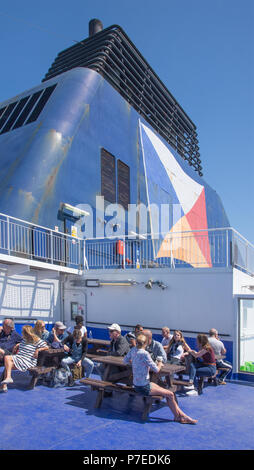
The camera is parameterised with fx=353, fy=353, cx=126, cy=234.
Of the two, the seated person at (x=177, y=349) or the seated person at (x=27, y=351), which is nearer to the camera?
the seated person at (x=27, y=351)

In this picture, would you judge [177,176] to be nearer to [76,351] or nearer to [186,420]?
[76,351]

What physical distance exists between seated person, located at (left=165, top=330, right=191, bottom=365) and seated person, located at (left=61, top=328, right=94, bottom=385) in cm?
162

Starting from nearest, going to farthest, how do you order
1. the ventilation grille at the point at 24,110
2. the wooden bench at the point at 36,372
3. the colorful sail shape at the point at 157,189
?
the wooden bench at the point at 36,372, the ventilation grille at the point at 24,110, the colorful sail shape at the point at 157,189

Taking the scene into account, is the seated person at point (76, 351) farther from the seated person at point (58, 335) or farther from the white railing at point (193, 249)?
the white railing at point (193, 249)

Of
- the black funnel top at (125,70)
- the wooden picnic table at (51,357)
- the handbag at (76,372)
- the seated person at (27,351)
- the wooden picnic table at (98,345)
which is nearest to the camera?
the seated person at (27,351)

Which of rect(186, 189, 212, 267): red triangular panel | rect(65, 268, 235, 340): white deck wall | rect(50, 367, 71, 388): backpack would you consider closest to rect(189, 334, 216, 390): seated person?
rect(65, 268, 235, 340): white deck wall

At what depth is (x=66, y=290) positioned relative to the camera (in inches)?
427

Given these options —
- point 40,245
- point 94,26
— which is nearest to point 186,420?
point 40,245

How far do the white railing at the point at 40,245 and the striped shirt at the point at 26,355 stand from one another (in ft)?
11.2

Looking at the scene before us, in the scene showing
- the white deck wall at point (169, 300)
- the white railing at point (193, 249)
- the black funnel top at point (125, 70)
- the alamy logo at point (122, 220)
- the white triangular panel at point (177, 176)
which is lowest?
the white deck wall at point (169, 300)

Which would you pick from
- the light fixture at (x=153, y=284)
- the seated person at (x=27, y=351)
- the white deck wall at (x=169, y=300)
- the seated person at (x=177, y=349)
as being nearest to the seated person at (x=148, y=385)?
the seated person at (x=177, y=349)

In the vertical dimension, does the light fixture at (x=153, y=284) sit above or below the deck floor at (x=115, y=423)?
above

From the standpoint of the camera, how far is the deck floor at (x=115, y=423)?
4254 millimetres

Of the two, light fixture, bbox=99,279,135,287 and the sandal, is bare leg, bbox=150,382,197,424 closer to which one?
the sandal
